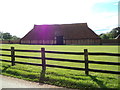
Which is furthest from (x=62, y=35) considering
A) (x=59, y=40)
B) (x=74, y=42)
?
(x=74, y=42)

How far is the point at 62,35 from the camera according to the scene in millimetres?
54125

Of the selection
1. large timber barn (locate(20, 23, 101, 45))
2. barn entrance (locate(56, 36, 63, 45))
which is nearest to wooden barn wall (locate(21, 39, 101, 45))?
large timber barn (locate(20, 23, 101, 45))

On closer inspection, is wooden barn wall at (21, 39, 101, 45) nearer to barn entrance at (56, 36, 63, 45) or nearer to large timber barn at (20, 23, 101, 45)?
large timber barn at (20, 23, 101, 45)

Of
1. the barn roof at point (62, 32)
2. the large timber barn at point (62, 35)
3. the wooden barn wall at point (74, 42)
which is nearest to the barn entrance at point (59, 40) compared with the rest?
the large timber barn at point (62, 35)

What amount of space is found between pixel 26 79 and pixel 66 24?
5338 cm

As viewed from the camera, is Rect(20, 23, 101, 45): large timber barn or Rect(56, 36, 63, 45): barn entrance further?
Rect(56, 36, 63, 45): barn entrance

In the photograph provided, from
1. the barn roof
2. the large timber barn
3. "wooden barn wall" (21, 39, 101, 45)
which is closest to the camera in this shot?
"wooden barn wall" (21, 39, 101, 45)

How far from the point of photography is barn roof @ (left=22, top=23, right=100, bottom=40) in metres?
52.3

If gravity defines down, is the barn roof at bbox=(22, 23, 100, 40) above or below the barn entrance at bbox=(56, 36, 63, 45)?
above

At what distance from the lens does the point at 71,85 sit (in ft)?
18.2

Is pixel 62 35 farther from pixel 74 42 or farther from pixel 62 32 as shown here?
pixel 74 42

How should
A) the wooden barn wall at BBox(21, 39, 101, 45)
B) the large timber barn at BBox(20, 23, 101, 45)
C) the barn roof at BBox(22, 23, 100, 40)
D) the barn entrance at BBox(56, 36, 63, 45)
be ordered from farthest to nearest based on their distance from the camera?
the barn entrance at BBox(56, 36, 63, 45) < the barn roof at BBox(22, 23, 100, 40) < the large timber barn at BBox(20, 23, 101, 45) < the wooden barn wall at BBox(21, 39, 101, 45)

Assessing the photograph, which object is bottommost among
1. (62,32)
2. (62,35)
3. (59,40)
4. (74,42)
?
(74,42)

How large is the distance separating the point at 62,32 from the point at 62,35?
1.58m
